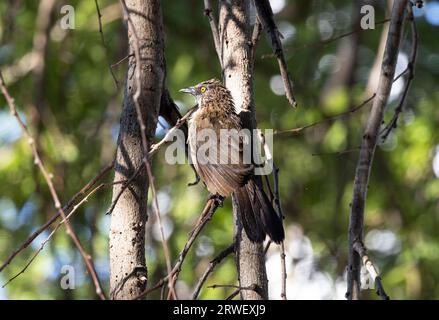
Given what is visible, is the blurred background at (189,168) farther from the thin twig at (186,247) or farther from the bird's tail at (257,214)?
the thin twig at (186,247)

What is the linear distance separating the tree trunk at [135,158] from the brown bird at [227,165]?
1.75 feet

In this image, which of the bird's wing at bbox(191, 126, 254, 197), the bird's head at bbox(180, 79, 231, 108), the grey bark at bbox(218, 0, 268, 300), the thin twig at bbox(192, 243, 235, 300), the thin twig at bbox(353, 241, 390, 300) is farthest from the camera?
the bird's head at bbox(180, 79, 231, 108)

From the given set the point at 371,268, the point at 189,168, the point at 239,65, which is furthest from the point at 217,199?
the point at 189,168

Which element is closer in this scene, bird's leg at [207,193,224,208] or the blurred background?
bird's leg at [207,193,224,208]

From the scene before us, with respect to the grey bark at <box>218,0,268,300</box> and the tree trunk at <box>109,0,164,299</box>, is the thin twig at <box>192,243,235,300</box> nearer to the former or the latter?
the grey bark at <box>218,0,268,300</box>

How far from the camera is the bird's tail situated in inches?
149

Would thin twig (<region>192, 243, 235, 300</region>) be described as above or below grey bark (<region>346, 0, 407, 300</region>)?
below

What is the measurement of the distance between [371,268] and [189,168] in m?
5.83

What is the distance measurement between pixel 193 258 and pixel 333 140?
2214mm

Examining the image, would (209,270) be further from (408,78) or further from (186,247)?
(408,78)

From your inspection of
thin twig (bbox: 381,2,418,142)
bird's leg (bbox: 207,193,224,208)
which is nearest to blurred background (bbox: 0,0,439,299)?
bird's leg (bbox: 207,193,224,208)

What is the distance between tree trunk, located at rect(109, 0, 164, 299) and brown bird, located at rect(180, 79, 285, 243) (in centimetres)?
53

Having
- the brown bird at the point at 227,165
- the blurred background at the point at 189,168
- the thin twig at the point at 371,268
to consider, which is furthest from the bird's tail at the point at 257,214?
the blurred background at the point at 189,168

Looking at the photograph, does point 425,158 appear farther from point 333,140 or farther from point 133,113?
point 133,113
